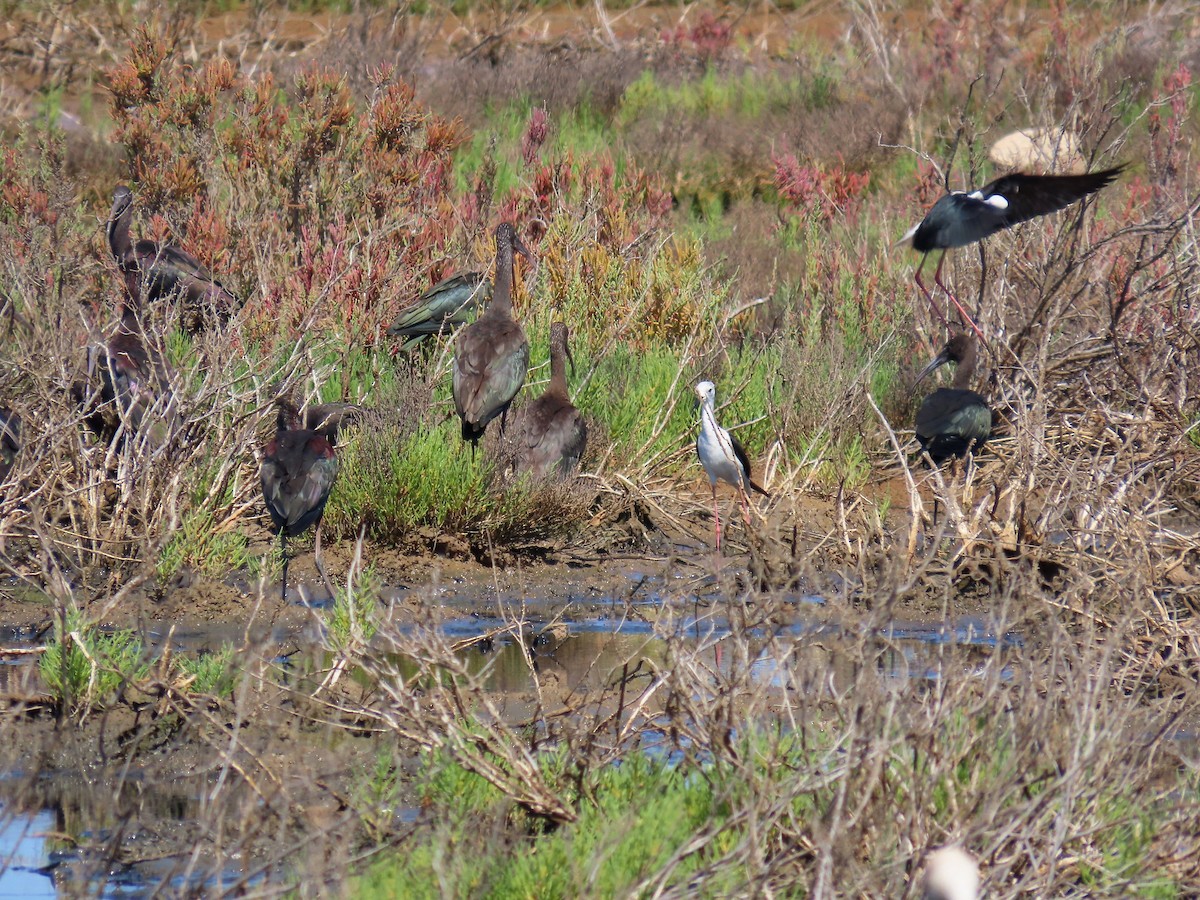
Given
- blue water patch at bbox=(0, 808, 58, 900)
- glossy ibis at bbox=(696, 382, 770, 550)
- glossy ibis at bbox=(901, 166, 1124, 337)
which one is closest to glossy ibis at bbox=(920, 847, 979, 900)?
blue water patch at bbox=(0, 808, 58, 900)

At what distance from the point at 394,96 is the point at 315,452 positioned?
416cm

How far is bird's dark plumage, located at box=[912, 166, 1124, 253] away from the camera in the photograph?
7.99 m

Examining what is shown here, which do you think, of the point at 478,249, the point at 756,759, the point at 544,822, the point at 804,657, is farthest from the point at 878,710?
the point at 478,249

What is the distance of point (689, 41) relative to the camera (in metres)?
19.7

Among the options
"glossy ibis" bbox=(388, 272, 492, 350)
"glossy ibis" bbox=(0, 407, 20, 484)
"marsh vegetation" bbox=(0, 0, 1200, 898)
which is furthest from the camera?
"glossy ibis" bbox=(388, 272, 492, 350)

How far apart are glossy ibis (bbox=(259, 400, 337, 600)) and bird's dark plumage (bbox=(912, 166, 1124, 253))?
318 cm

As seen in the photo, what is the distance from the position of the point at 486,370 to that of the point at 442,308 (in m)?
1.10

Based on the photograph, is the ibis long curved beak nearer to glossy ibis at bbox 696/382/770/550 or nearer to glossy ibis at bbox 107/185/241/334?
glossy ibis at bbox 696/382/770/550

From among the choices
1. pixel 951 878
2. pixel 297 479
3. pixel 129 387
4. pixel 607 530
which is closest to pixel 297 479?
pixel 297 479

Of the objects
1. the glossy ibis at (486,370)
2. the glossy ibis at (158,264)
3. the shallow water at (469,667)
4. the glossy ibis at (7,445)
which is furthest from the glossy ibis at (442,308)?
the glossy ibis at (7,445)

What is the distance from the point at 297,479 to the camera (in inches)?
268

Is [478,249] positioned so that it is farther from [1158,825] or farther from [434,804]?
[1158,825]

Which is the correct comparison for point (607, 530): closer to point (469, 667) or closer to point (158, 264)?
point (469, 667)

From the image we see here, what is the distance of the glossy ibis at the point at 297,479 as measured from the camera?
268 inches
